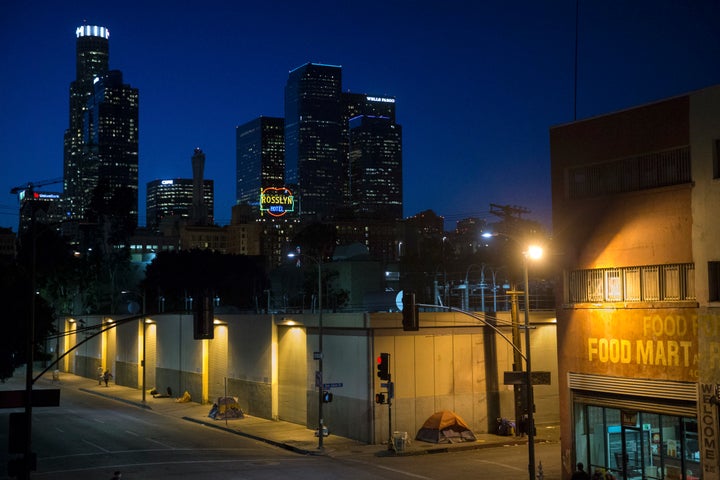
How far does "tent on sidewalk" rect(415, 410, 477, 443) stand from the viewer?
40.1 metres

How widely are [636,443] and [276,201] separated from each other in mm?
143234

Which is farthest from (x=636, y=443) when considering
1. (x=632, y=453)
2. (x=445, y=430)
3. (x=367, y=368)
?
(x=367, y=368)

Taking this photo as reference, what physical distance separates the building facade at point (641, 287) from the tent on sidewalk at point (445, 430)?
11284 mm

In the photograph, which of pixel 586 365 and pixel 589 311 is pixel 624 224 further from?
pixel 586 365

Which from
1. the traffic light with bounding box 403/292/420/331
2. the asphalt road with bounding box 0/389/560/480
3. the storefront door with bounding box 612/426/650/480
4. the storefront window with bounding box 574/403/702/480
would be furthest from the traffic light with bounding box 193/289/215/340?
the storefront door with bounding box 612/426/650/480

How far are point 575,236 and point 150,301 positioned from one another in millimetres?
133654

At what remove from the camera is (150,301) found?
504ft

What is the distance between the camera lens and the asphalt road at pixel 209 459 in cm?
3203

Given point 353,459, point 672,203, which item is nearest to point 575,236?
point 672,203

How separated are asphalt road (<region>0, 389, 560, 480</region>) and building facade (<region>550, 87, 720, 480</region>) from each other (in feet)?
18.7

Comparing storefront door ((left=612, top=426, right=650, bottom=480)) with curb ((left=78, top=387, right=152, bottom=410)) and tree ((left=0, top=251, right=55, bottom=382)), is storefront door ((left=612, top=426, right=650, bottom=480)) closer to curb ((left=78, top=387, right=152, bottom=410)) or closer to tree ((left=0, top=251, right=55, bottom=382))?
tree ((left=0, top=251, right=55, bottom=382))

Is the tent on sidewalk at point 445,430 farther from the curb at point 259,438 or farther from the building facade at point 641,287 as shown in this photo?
the building facade at point 641,287

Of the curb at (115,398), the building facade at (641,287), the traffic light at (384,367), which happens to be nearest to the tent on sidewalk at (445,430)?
the traffic light at (384,367)

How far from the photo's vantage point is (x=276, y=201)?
167 m
